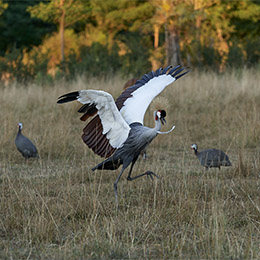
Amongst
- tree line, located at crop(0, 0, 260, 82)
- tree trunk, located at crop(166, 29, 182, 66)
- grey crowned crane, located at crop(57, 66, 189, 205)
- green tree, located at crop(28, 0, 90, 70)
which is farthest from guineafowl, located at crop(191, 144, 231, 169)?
green tree, located at crop(28, 0, 90, 70)

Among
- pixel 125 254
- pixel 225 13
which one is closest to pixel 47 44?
pixel 225 13

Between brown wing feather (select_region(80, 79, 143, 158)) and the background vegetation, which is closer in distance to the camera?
the background vegetation

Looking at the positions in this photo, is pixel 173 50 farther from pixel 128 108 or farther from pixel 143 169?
pixel 128 108

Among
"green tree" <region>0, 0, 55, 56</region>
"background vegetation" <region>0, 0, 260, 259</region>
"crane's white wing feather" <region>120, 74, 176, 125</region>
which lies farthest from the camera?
"green tree" <region>0, 0, 55, 56</region>

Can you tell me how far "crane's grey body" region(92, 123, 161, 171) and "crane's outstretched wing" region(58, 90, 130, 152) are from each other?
0.07 metres

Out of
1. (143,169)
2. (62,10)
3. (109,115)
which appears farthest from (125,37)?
(109,115)

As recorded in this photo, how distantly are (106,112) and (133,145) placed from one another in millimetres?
481

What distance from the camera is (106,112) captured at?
516 centimetres

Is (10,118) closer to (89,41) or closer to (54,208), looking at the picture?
(54,208)

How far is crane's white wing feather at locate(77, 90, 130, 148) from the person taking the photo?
4934 mm

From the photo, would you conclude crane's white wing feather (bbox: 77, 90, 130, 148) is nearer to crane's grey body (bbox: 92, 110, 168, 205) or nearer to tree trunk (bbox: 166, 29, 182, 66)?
crane's grey body (bbox: 92, 110, 168, 205)

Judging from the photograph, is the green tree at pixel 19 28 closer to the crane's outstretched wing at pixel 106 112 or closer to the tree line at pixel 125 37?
the tree line at pixel 125 37

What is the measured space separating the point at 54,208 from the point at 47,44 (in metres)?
25.0

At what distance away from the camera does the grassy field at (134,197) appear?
3912 mm
